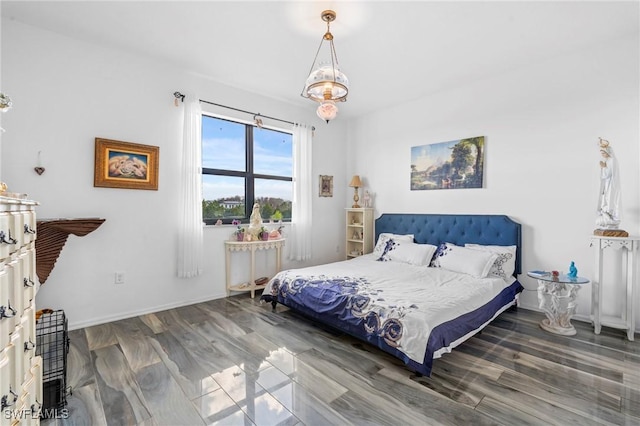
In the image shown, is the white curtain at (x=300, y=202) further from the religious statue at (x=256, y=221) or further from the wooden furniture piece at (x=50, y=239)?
the wooden furniture piece at (x=50, y=239)

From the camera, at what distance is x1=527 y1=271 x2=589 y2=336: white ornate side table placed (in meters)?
2.74

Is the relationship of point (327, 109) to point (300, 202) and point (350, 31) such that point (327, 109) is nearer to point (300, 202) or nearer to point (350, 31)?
point (350, 31)

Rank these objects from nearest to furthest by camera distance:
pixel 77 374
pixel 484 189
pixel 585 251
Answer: pixel 77 374 < pixel 585 251 < pixel 484 189

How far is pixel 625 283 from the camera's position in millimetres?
2785

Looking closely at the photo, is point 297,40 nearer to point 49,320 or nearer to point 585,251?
point 49,320

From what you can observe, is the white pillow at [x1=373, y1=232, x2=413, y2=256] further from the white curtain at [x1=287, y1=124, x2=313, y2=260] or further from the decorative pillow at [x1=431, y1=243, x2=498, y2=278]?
the white curtain at [x1=287, y1=124, x2=313, y2=260]

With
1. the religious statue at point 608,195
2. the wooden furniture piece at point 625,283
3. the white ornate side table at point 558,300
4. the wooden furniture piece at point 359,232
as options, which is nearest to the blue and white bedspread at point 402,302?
the white ornate side table at point 558,300

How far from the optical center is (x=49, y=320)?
1.83 m

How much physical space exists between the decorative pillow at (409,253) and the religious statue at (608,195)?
1.61m

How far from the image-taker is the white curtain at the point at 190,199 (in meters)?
3.42

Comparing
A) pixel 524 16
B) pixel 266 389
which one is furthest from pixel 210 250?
pixel 524 16

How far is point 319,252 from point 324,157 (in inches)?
62.9

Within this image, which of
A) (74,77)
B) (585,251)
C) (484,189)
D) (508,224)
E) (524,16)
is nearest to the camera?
(524,16)

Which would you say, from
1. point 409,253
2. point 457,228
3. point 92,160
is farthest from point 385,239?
point 92,160
